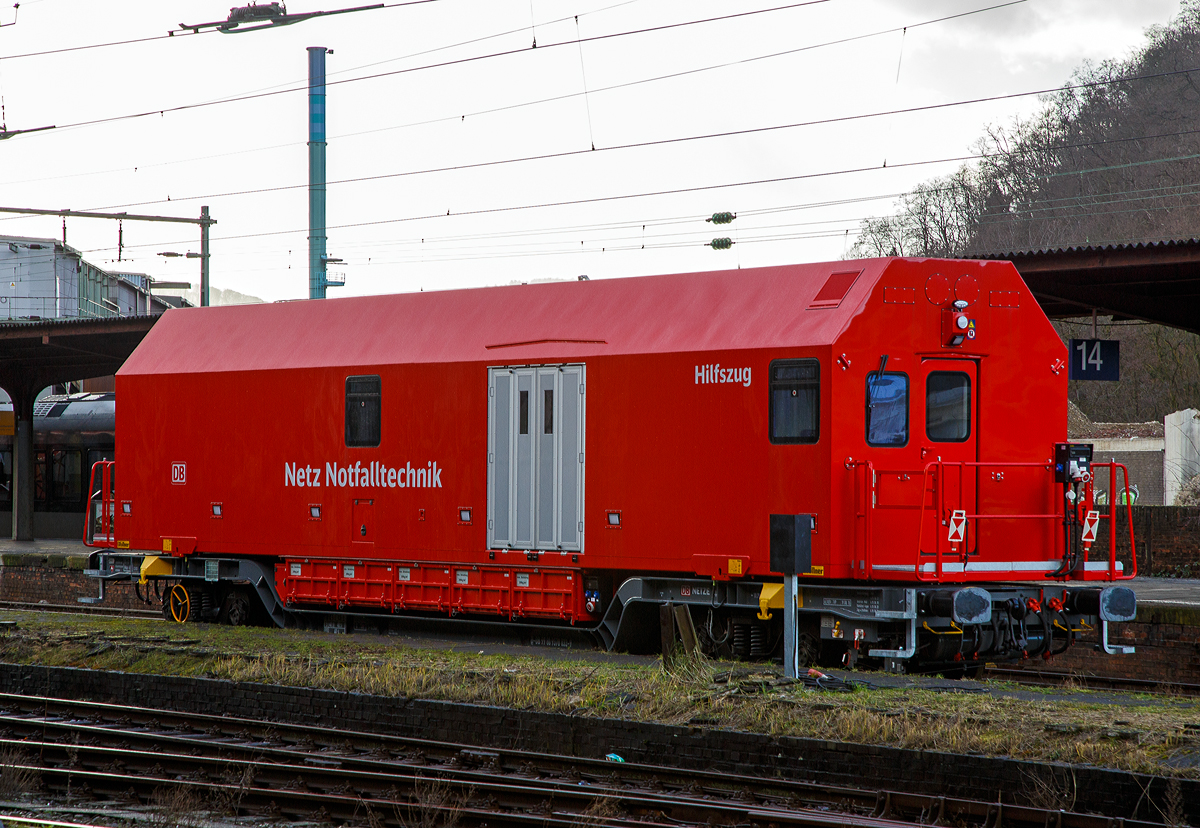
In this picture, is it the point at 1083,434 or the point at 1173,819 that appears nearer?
the point at 1173,819

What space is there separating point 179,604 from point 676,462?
8.18m

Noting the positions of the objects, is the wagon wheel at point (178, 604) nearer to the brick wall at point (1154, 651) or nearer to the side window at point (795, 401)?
the side window at point (795, 401)

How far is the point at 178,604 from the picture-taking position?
16984mm

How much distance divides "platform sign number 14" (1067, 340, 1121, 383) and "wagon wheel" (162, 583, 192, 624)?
40.7 feet

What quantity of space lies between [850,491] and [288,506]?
7372 mm

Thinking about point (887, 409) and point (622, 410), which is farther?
point (622, 410)

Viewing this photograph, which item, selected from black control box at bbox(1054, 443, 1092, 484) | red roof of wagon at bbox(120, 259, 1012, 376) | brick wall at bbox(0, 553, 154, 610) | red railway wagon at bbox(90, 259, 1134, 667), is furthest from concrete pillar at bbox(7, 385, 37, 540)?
black control box at bbox(1054, 443, 1092, 484)

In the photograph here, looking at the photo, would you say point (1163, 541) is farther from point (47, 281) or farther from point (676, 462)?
point (47, 281)

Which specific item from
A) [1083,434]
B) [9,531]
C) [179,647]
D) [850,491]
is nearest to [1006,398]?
[850,491]

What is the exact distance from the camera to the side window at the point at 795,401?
38.0 ft

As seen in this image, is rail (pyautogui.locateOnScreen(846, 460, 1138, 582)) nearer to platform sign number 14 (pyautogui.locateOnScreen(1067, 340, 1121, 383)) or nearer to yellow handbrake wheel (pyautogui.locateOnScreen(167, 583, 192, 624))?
platform sign number 14 (pyautogui.locateOnScreen(1067, 340, 1121, 383))

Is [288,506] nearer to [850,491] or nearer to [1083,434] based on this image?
[850,491]

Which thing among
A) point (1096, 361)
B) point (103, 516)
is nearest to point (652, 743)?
point (1096, 361)

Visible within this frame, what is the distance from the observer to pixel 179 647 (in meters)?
13.2
